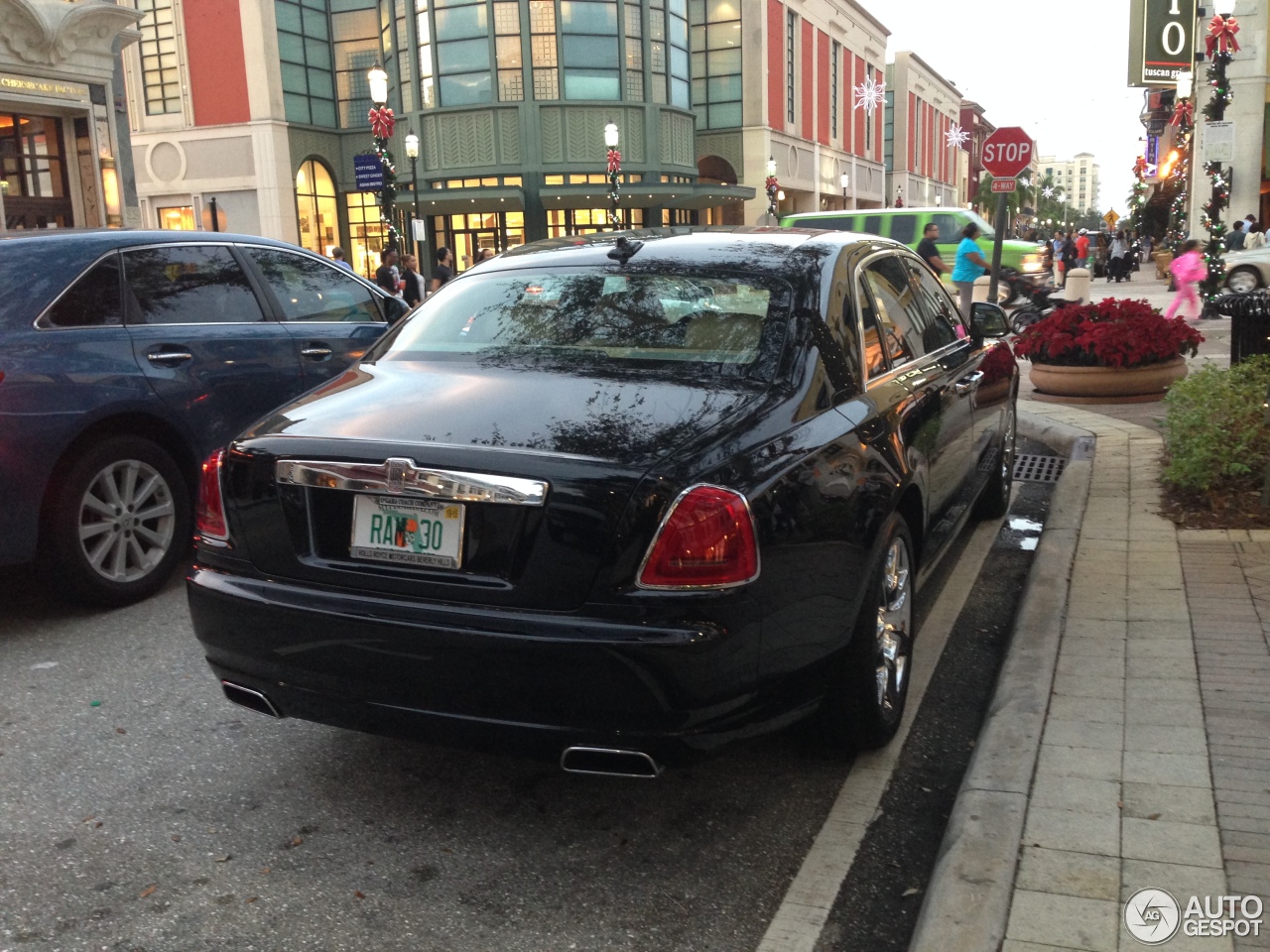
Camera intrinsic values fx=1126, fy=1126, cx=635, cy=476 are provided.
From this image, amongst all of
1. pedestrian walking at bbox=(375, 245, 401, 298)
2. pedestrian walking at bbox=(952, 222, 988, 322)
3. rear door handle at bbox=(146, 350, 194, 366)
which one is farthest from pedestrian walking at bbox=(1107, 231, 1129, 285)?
rear door handle at bbox=(146, 350, 194, 366)

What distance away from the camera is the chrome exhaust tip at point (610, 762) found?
2.83 metres

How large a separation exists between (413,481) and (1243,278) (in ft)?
75.6

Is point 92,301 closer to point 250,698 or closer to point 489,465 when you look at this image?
point 250,698

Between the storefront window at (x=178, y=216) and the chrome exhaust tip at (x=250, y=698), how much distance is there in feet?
139

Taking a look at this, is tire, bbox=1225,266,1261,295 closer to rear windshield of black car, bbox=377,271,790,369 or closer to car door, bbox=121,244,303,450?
car door, bbox=121,244,303,450

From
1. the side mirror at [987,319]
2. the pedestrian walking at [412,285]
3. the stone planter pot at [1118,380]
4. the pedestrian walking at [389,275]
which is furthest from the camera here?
the pedestrian walking at [412,285]

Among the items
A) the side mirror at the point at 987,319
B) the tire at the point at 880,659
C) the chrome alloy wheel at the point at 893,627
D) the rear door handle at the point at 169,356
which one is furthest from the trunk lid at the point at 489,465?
the side mirror at the point at 987,319

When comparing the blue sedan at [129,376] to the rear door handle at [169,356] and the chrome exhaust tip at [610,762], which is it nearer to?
the rear door handle at [169,356]

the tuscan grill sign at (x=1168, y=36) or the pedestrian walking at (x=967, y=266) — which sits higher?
the tuscan grill sign at (x=1168, y=36)

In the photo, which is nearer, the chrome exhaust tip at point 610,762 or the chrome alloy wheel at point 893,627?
the chrome exhaust tip at point 610,762

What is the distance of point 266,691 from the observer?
321 cm

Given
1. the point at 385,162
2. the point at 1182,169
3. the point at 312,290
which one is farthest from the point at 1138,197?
the point at 312,290

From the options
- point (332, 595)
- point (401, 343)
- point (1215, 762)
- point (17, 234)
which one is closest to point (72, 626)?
point (17, 234)

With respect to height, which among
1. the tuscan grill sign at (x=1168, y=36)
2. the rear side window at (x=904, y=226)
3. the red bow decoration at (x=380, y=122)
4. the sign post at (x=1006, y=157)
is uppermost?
the tuscan grill sign at (x=1168, y=36)
